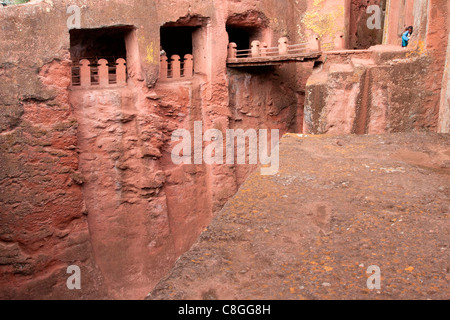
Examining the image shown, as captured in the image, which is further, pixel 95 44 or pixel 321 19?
pixel 321 19

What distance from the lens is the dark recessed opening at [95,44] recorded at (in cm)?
1132

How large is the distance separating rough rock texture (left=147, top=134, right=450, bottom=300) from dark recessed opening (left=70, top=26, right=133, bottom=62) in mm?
8942

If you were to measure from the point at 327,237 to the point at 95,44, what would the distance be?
10727 mm

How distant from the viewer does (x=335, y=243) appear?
275 centimetres

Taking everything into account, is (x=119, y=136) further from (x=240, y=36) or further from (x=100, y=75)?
(x=240, y=36)

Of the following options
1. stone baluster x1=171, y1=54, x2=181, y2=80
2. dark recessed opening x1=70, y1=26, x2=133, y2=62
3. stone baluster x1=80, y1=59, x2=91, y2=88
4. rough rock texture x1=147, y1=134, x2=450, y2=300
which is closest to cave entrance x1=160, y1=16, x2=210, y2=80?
stone baluster x1=171, y1=54, x2=181, y2=80

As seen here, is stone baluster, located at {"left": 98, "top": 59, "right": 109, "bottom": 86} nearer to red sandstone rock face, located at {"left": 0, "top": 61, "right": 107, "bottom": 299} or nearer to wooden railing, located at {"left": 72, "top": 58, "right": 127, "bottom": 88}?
wooden railing, located at {"left": 72, "top": 58, "right": 127, "bottom": 88}

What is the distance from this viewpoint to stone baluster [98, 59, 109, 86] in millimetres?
10297

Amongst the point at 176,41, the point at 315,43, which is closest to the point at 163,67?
the point at 176,41

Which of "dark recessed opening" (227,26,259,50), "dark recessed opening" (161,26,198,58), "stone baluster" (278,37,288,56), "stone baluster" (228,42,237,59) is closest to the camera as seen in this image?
"stone baluster" (278,37,288,56)

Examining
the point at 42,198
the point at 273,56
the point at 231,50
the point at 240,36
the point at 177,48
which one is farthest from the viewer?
the point at 240,36

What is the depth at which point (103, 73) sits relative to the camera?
10.4m

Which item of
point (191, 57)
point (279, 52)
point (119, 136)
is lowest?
point (119, 136)

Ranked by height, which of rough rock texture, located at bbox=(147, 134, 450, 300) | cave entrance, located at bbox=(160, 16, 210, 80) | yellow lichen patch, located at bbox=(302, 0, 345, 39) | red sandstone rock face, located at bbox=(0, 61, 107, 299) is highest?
yellow lichen patch, located at bbox=(302, 0, 345, 39)
